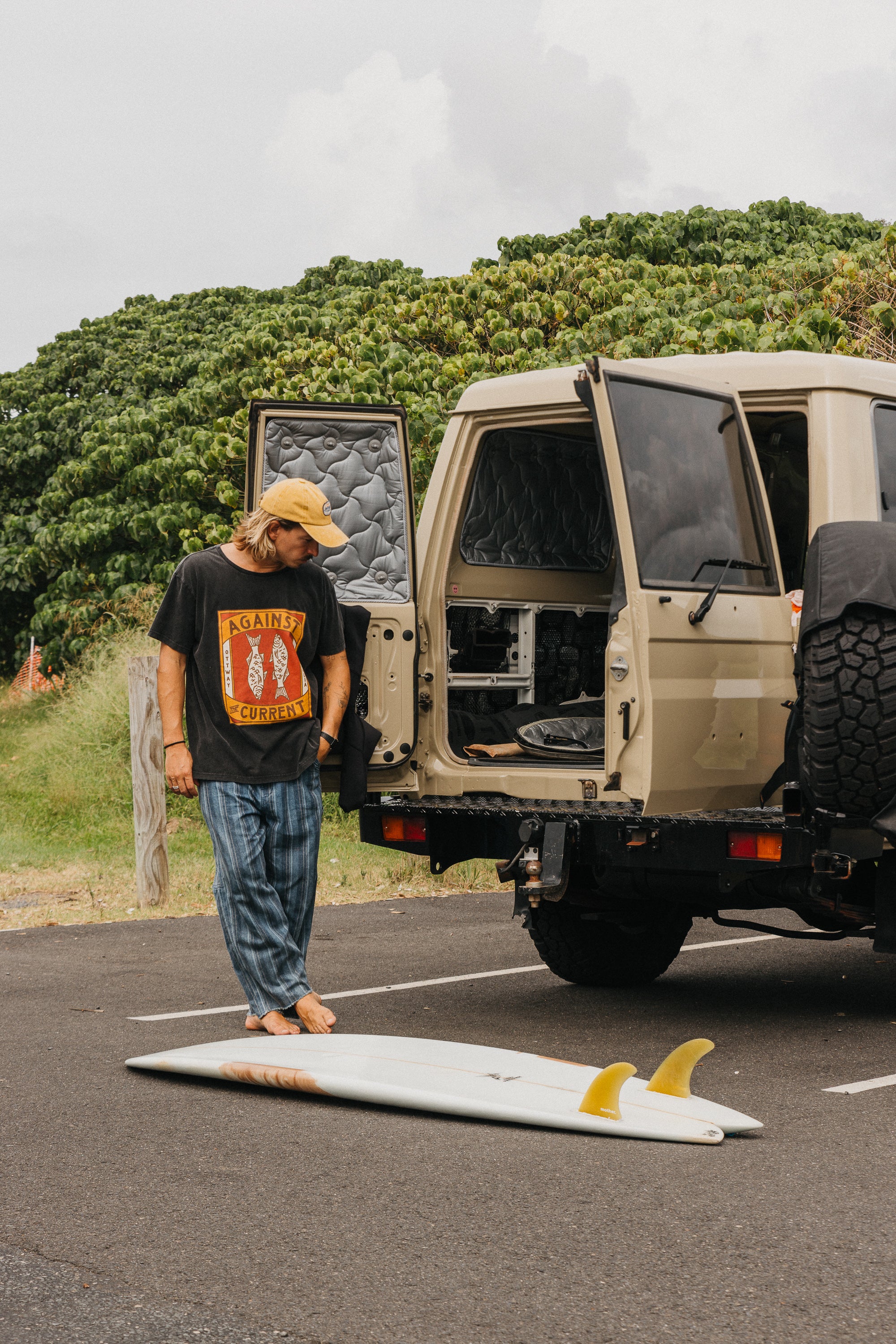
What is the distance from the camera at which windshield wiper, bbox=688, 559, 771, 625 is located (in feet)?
19.5

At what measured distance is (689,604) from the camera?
5992 mm

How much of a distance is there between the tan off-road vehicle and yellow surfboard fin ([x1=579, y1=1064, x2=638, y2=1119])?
1.15 metres

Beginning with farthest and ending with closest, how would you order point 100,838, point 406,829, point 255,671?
point 100,838
point 406,829
point 255,671

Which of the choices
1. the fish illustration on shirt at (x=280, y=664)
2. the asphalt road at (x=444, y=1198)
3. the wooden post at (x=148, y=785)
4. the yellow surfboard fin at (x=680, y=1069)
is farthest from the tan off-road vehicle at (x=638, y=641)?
the wooden post at (x=148, y=785)

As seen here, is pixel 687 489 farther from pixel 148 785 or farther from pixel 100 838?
pixel 100 838

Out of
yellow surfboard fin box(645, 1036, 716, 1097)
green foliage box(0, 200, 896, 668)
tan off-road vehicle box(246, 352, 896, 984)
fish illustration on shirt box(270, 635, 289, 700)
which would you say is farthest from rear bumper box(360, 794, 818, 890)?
green foliage box(0, 200, 896, 668)

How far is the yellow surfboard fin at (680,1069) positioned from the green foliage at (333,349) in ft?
31.1

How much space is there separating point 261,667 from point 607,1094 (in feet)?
6.95

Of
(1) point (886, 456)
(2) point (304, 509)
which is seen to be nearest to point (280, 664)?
(2) point (304, 509)

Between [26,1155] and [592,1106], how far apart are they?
161cm

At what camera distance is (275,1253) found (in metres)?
3.64

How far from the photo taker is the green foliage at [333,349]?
54.4 feet

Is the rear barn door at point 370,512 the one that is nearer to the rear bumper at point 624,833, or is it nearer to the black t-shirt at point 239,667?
the rear bumper at point 624,833

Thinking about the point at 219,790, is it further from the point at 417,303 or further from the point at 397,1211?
the point at 417,303
